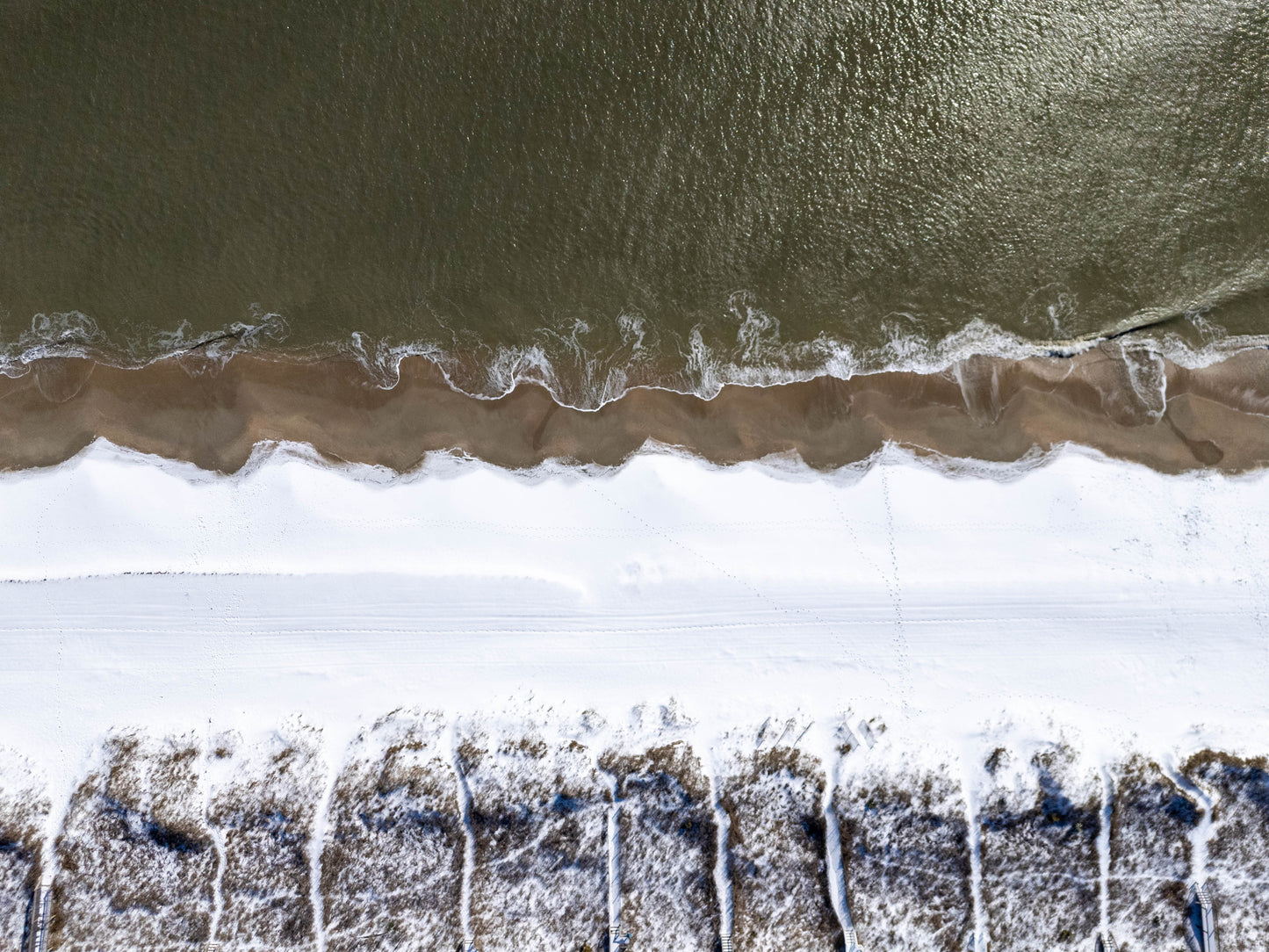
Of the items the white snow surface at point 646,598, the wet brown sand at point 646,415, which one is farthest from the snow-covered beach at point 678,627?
the wet brown sand at point 646,415

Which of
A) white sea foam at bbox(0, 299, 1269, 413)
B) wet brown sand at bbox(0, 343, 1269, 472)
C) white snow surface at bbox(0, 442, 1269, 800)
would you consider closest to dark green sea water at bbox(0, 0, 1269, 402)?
white sea foam at bbox(0, 299, 1269, 413)

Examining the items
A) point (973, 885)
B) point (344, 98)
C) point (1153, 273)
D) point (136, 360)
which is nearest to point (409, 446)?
point (136, 360)

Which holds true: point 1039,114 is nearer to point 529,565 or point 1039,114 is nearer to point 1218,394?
point 1218,394

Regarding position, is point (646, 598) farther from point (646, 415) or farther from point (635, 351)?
point (635, 351)

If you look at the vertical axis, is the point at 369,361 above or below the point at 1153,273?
below

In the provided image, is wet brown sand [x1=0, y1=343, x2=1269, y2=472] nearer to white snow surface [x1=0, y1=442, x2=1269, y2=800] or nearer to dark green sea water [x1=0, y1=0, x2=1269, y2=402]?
white snow surface [x1=0, y1=442, x2=1269, y2=800]

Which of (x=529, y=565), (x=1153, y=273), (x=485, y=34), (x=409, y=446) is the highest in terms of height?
(x=485, y=34)

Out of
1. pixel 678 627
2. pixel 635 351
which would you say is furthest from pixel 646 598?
pixel 635 351
